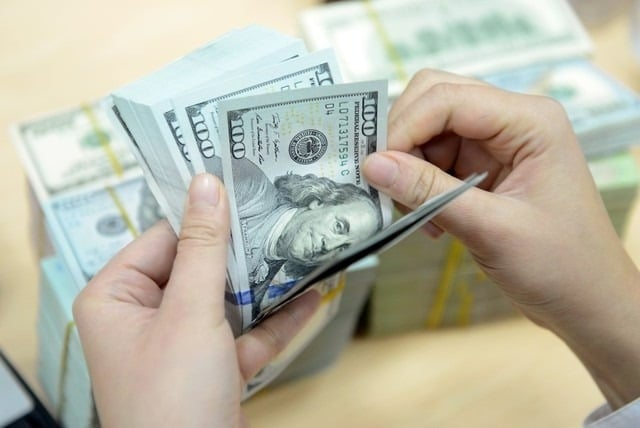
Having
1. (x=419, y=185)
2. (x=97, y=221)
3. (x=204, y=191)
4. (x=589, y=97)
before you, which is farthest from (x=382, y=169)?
(x=589, y=97)

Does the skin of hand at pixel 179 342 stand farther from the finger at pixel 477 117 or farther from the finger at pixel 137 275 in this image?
the finger at pixel 477 117

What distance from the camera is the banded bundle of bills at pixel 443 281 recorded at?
0.73m

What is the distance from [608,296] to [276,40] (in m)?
0.31

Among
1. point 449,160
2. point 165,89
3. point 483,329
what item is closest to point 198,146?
point 165,89

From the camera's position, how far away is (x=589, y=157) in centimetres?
76

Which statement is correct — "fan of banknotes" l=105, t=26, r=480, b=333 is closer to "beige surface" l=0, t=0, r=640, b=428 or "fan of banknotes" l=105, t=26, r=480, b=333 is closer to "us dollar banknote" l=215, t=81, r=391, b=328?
"us dollar banknote" l=215, t=81, r=391, b=328

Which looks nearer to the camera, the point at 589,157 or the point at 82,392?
the point at 82,392

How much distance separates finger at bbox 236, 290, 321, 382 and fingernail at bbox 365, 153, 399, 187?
0.11 metres

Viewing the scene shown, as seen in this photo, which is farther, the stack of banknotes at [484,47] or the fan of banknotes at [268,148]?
the stack of banknotes at [484,47]

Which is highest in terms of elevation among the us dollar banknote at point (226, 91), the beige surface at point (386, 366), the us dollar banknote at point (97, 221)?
the us dollar banknote at point (226, 91)

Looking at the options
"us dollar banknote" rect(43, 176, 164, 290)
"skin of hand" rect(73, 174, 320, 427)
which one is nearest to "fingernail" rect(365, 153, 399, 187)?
"skin of hand" rect(73, 174, 320, 427)

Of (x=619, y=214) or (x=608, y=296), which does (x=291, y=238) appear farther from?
(x=619, y=214)

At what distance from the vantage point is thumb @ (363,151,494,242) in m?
0.52

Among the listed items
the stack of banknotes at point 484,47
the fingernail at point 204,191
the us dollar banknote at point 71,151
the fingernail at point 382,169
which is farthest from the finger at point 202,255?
the stack of banknotes at point 484,47
